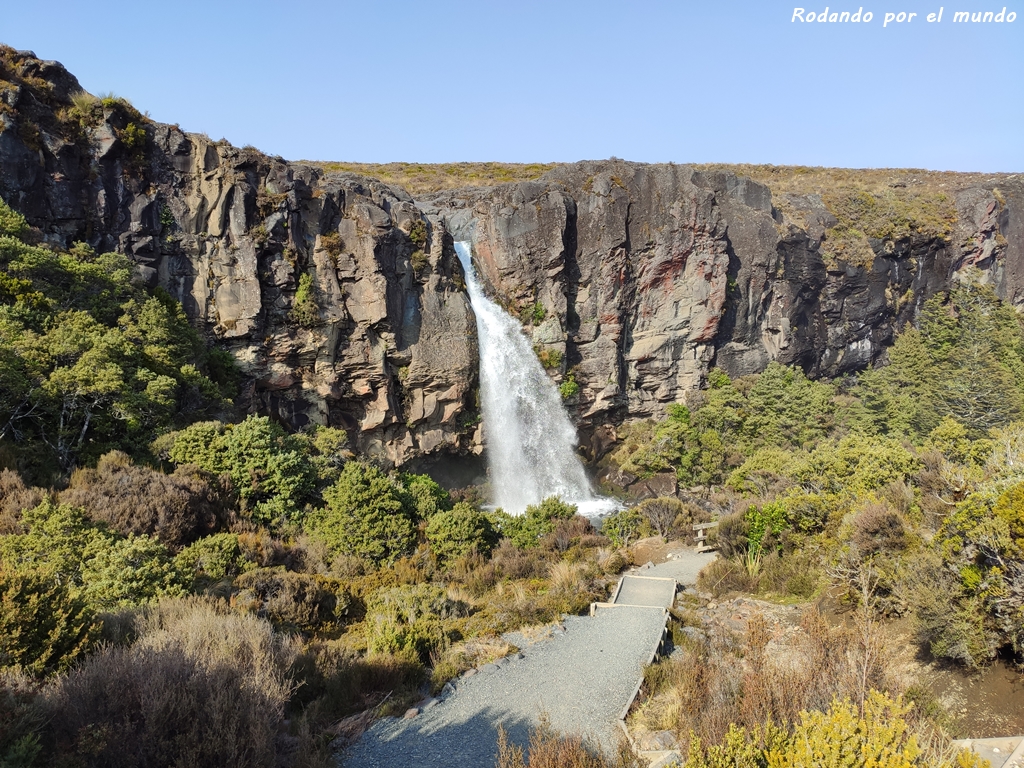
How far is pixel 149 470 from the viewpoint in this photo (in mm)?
12203

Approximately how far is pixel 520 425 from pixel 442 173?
1289 inches

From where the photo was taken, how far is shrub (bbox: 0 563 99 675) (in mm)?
4781

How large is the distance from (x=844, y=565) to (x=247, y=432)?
43.9 feet

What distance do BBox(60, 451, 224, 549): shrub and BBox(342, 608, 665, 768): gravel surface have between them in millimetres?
6176

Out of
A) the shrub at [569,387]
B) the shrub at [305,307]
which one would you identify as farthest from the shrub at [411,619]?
the shrub at [569,387]

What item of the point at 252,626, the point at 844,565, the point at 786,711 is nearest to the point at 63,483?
the point at 252,626

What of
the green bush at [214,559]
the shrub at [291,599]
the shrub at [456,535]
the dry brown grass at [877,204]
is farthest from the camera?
the dry brown grass at [877,204]

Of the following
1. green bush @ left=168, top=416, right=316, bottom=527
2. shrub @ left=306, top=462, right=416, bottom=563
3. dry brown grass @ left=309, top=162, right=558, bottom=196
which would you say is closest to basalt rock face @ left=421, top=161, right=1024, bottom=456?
dry brown grass @ left=309, top=162, right=558, bottom=196

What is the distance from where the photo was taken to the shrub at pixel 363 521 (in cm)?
1235

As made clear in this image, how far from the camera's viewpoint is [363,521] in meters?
12.6

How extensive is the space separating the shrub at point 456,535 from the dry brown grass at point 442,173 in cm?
3426

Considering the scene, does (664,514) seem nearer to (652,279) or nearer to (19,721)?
(19,721)

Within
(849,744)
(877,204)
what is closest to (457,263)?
(849,744)

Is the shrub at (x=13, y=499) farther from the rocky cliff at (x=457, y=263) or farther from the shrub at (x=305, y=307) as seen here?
the shrub at (x=305, y=307)
